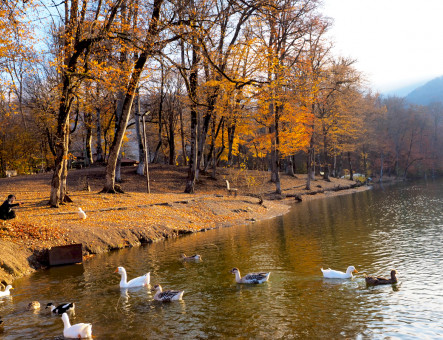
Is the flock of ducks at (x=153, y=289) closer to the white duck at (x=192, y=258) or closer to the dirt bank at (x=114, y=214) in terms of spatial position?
the white duck at (x=192, y=258)

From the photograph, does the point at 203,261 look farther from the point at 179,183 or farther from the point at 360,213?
the point at 179,183

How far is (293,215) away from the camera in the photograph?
3109 cm

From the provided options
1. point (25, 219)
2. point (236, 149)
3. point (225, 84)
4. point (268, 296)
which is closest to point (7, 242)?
point (25, 219)

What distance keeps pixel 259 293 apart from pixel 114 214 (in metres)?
14.3

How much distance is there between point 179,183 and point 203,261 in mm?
24103

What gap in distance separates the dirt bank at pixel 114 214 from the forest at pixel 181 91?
5.79ft

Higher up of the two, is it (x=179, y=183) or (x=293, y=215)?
(x=179, y=183)

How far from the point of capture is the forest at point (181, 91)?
→ 1986cm

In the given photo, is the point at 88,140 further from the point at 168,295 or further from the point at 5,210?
the point at 168,295

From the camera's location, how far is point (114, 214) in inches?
936

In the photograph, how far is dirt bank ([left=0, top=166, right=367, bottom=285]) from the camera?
1741cm

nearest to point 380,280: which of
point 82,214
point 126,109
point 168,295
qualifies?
point 168,295

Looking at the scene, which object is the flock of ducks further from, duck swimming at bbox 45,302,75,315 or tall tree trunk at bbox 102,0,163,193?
tall tree trunk at bbox 102,0,163,193

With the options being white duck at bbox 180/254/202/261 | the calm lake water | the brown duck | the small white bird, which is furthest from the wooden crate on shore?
the brown duck
